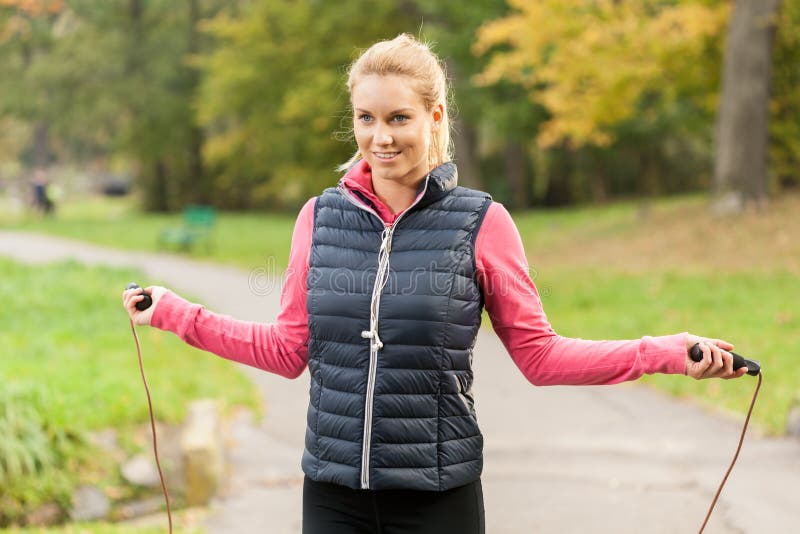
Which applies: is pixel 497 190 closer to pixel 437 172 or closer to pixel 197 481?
pixel 197 481

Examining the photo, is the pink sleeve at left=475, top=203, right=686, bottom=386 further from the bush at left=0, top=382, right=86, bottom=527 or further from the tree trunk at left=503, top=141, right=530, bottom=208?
the tree trunk at left=503, top=141, right=530, bottom=208

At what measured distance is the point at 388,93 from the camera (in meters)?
2.42

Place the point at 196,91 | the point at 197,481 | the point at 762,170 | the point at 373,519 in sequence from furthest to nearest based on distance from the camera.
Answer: the point at 196,91, the point at 762,170, the point at 197,481, the point at 373,519

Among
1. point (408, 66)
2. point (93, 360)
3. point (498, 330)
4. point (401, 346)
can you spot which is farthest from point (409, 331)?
point (93, 360)

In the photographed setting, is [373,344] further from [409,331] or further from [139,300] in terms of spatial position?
[139,300]

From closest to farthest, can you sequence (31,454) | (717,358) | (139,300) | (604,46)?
1. (717,358)
2. (139,300)
3. (31,454)
4. (604,46)

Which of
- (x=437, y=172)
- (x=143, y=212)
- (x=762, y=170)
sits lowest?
(x=143, y=212)

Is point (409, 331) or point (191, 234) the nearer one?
point (409, 331)

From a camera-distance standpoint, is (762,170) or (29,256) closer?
(762,170)

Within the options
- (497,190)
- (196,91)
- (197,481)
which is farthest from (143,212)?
(197,481)

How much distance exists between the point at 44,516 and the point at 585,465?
3.48 m

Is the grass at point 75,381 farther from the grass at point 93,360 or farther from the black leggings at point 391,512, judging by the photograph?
the black leggings at point 391,512

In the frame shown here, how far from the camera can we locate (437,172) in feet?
8.27

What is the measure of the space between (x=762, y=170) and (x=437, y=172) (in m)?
14.8
